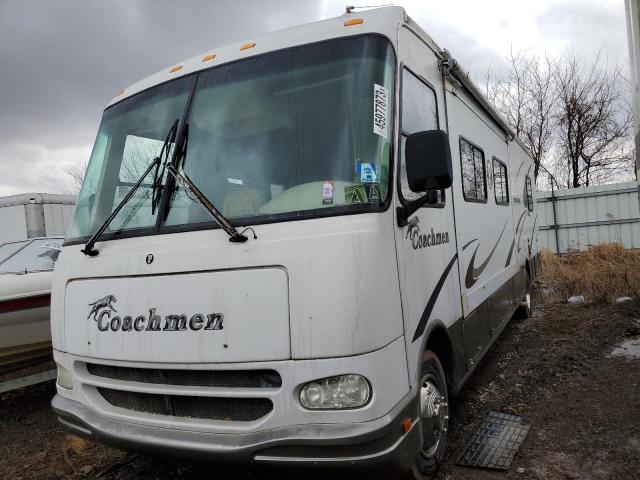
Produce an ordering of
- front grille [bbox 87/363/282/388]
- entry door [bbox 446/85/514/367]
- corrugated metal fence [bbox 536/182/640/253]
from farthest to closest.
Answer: corrugated metal fence [bbox 536/182/640/253]
entry door [bbox 446/85/514/367]
front grille [bbox 87/363/282/388]

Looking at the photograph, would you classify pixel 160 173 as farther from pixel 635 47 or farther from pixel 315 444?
pixel 635 47

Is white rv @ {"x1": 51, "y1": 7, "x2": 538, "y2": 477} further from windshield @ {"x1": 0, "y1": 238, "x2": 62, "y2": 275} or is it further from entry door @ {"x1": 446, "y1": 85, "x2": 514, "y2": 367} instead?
windshield @ {"x1": 0, "y1": 238, "x2": 62, "y2": 275}

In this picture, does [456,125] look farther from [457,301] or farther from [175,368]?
[175,368]

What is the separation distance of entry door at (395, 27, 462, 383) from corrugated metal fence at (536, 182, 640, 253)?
11.8 metres

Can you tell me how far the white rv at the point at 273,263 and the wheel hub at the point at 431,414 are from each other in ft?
0.06

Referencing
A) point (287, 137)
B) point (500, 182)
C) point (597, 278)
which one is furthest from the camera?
point (597, 278)

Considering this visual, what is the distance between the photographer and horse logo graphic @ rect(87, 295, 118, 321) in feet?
9.21

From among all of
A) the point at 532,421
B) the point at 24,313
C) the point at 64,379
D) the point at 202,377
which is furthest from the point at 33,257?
the point at 532,421

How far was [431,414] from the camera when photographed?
297 cm

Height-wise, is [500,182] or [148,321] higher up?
[500,182]

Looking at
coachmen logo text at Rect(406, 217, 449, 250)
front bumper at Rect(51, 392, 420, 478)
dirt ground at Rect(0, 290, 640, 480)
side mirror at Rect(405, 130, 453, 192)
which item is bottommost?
dirt ground at Rect(0, 290, 640, 480)

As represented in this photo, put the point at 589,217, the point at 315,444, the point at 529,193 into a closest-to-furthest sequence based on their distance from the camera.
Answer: the point at 315,444, the point at 529,193, the point at 589,217

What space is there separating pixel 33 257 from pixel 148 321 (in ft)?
13.3

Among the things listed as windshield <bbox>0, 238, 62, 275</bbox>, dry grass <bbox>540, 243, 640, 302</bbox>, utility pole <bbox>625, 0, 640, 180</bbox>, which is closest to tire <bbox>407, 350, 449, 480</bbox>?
utility pole <bbox>625, 0, 640, 180</bbox>
